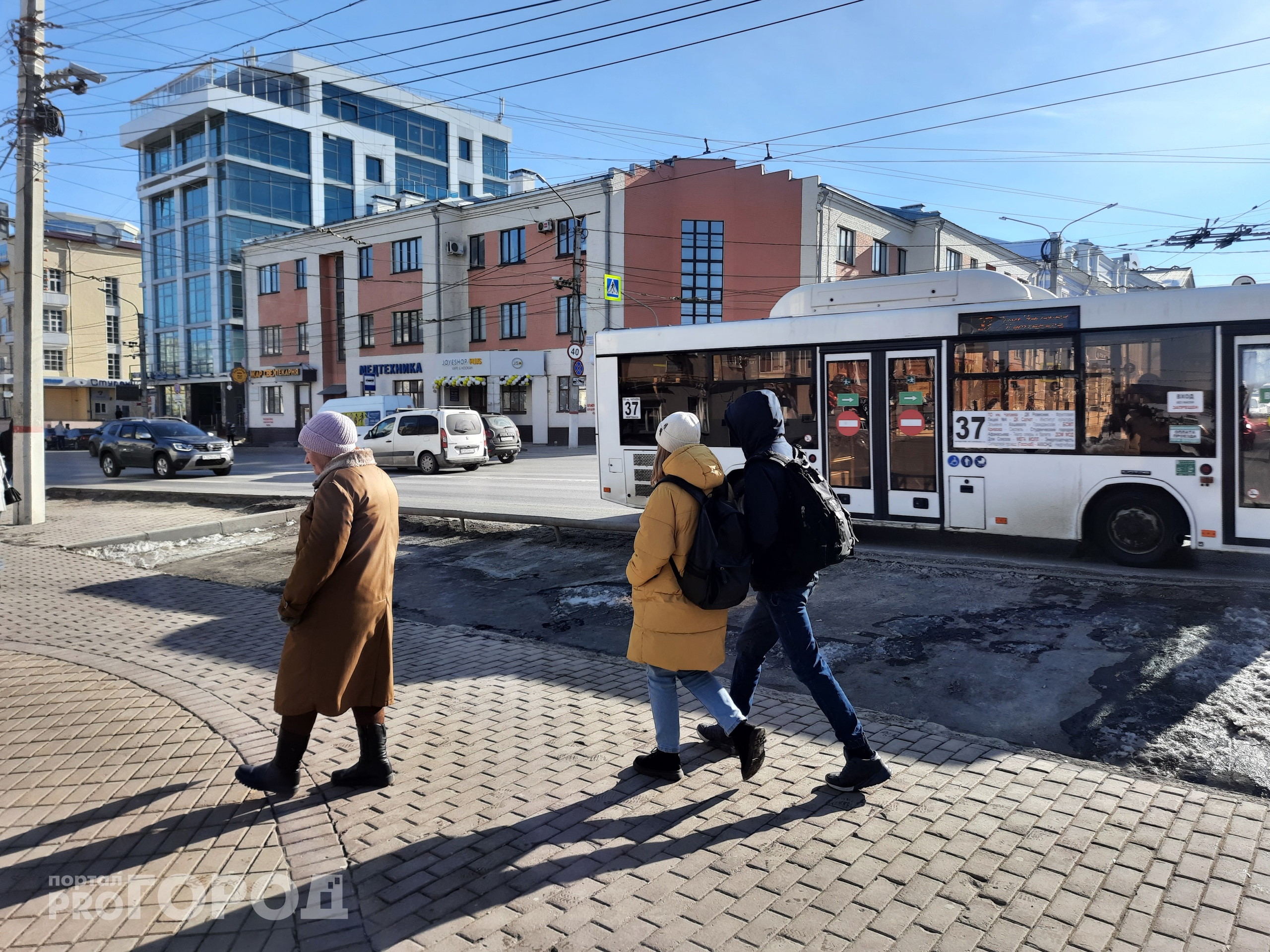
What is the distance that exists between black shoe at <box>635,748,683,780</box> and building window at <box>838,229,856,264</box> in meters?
36.3

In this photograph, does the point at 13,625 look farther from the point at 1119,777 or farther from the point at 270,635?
the point at 1119,777

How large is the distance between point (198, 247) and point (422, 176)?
1777 centimetres

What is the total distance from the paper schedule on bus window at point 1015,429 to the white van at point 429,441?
1652cm

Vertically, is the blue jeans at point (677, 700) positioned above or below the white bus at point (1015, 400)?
below

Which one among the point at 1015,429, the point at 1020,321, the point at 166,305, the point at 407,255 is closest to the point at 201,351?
the point at 166,305

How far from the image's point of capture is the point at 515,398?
3981 centimetres

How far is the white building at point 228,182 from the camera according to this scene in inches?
2149

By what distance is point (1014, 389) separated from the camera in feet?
30.3

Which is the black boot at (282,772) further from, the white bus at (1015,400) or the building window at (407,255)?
the building window at (407,255)

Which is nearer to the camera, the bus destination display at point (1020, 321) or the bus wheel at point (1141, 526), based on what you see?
the bus wheel at point (1141, 526)

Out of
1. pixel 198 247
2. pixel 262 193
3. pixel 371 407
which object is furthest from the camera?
pixel 198 247

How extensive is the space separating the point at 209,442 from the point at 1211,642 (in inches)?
954

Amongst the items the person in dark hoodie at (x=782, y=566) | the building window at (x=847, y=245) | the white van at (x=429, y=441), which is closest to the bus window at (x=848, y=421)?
the person in dark hoodie at (x=782, y=566)

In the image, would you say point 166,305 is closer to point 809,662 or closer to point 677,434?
point 677,434
